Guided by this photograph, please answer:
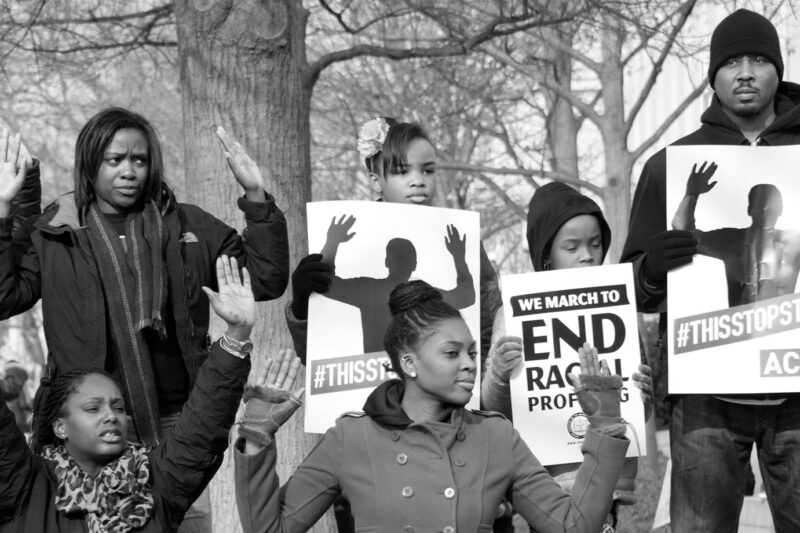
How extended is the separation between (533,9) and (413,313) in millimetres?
4890

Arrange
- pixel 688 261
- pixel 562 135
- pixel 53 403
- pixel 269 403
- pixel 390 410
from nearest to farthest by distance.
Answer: pixel 269 403 < pixel 390 410 < pixel 53 403 < pixel 688 261 < pixel 562 135

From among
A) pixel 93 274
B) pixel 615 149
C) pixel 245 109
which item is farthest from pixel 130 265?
pixel 615 149

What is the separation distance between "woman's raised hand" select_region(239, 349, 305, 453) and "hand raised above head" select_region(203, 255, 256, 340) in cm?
29

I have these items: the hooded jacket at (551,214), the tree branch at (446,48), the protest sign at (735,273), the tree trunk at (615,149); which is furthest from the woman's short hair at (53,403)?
the tree trunk at (615,149)

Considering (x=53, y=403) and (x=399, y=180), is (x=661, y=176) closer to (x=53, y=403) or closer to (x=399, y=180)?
(x=399, y=180)

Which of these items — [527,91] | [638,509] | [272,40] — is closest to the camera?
[272,40]

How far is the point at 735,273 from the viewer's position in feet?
16.0

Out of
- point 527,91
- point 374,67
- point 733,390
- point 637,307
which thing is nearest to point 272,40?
point 637,307

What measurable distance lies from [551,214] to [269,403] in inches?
68.5

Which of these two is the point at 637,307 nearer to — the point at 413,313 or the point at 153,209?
the point at 413,313

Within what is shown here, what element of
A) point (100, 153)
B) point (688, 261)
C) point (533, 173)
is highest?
point (533, 173)

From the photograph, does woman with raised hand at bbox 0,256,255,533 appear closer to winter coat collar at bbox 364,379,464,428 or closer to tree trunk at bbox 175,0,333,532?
winter coat collar at bbox 364,379,464,428

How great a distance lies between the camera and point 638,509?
994 centimetres

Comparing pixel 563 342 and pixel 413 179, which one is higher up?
pixel 413 179
